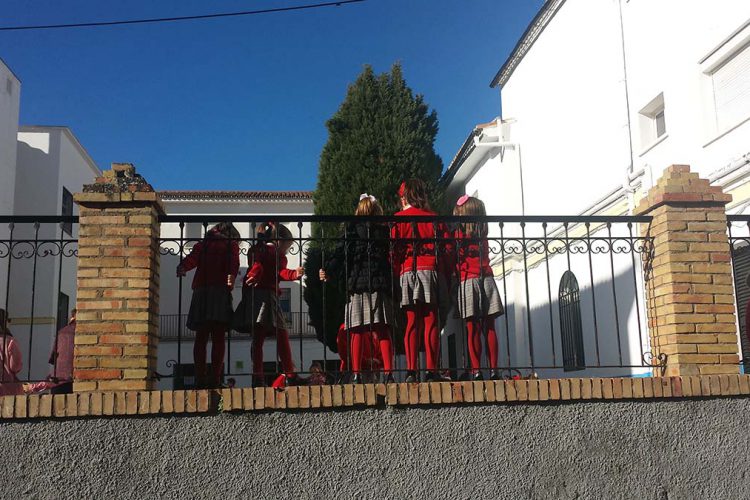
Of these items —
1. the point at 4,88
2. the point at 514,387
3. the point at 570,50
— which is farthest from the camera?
the point at 4,88

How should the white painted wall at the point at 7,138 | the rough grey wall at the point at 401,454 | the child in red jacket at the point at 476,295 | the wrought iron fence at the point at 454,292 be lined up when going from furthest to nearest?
the white painted wall at the point at 7,138, the child in red jacket at the point at 476,295, the wrought iron fence at the point at 454,292, the rough grey wall at the point at 401,454

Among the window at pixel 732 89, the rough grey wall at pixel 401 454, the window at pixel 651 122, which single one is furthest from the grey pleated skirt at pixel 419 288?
the window at pixel 651 122

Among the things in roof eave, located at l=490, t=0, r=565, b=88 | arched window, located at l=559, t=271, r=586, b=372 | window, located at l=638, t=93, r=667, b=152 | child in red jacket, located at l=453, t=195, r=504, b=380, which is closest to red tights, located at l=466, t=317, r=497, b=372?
child in red jacket, located at l=453, t=195, r=504, b=380

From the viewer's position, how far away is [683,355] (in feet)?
A: 16.0

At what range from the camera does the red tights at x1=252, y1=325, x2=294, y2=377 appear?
564 cm

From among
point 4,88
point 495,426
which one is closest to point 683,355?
point 495,426

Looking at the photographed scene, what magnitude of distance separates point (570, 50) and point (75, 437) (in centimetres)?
1220

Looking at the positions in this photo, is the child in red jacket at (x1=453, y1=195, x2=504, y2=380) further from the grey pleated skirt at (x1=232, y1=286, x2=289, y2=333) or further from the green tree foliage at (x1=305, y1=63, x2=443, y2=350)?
the green tree foliage at (x1=305, y1=63, x2=443, y2=350)

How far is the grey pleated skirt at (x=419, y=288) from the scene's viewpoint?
17.1 feet

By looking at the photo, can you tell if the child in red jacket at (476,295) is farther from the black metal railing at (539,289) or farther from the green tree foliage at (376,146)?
the green tree foliage at (376,146)

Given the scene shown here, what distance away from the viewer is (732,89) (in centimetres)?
923

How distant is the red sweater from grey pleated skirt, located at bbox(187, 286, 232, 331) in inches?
1.9

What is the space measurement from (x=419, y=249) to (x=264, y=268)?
1159 mm

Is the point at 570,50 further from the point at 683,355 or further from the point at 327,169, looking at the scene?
the point at 683,355
